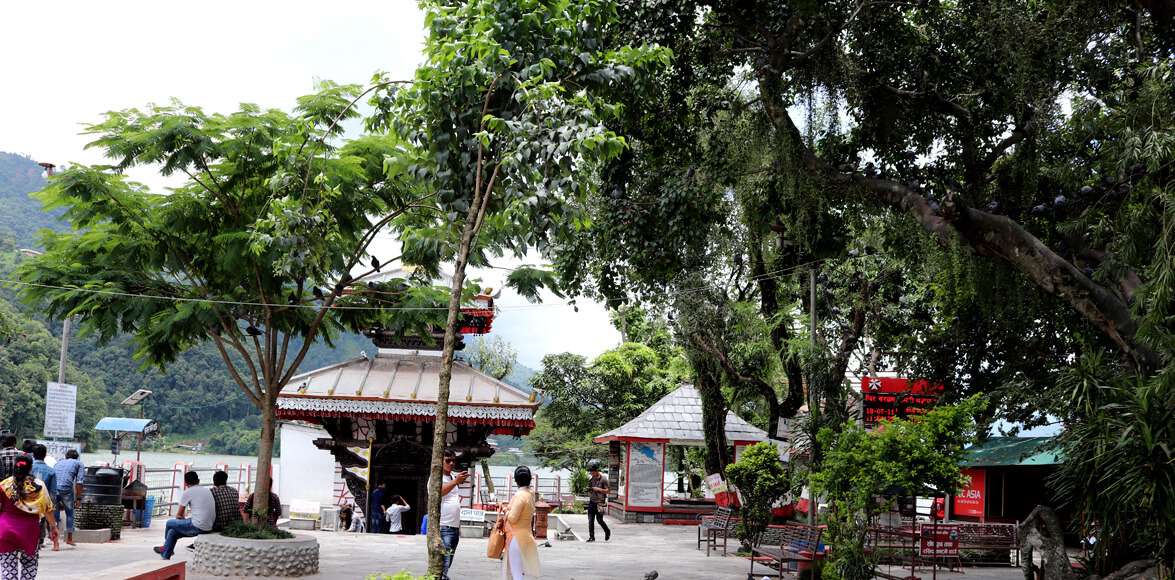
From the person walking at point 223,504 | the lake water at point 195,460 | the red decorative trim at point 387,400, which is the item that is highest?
the red decorative trim at point 387,400

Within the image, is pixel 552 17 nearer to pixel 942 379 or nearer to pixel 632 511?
pixel 942 379

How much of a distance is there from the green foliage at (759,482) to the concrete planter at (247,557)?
21.5 ft

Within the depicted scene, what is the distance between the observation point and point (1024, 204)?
512 inches

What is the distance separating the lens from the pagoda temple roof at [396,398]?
1942 centimetres

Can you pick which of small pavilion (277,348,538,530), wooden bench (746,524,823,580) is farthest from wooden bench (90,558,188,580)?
small pavilion (277,348,538,530)

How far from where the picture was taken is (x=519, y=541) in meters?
9.09

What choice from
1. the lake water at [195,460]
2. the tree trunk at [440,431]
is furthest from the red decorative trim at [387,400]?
the lake water at [195,460]

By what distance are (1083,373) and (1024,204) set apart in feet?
11.6

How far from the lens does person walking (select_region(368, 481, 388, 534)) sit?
844 inches

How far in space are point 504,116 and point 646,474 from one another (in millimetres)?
20443

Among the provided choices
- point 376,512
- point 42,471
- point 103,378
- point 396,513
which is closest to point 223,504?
point 42,471

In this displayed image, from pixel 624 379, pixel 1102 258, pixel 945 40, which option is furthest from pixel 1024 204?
pixel 624 379

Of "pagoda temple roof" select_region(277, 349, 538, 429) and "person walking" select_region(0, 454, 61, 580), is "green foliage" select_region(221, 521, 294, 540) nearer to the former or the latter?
"person walking" select_region(0, 454, 61, 580)

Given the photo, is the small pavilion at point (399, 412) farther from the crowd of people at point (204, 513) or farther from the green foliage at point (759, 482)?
the crowd of people at point (204, 513)
